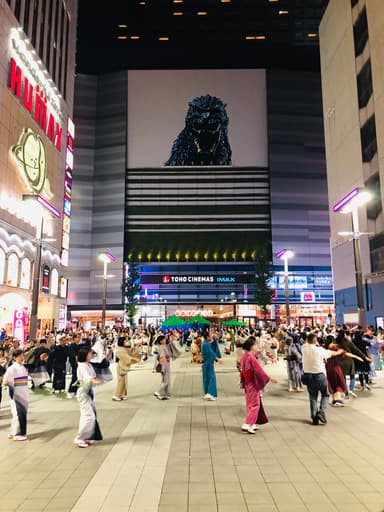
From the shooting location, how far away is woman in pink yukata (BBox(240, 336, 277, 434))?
23.4ft

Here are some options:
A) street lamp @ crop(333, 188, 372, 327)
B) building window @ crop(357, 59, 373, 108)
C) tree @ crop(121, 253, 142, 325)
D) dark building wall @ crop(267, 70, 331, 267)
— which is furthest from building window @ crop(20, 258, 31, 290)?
dark building wall @ crop(267, 70, 331, 267)

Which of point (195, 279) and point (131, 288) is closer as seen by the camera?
point (131, 288)

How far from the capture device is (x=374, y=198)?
27.9 meters

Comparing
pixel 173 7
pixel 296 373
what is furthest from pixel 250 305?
pixel 173 7

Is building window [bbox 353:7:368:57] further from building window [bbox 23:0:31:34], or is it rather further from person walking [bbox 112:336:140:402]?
person walking [bbox 112:336:140:402]

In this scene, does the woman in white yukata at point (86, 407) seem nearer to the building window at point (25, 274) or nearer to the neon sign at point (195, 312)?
the building window at point (25, 274)

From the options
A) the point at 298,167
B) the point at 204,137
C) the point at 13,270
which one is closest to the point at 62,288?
the point at 13,270

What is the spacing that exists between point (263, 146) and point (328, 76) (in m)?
21.4

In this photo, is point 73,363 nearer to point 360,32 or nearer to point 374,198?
point 374,198

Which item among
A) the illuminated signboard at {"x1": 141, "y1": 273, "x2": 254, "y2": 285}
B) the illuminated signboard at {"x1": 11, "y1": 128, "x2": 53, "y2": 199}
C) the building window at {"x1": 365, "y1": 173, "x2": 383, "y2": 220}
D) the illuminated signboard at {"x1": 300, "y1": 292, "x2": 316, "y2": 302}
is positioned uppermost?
the illuminated signboard at {"x1": 11, "y1": 128, "x2": 53, "y2": 199}

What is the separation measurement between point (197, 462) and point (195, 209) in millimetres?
52344

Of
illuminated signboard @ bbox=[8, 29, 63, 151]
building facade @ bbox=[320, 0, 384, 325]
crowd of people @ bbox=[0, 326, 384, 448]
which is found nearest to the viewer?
crowd of people @ bbox=[0, 326, 384, 448]

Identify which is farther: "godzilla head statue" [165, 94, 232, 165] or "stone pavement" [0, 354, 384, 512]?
"godzilla head statue" [165, 94, 232, 165]

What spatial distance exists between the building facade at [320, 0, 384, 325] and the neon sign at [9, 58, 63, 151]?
2634cm
